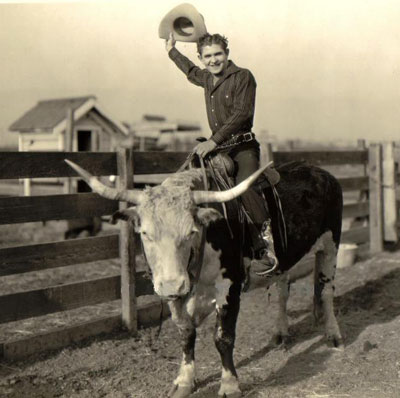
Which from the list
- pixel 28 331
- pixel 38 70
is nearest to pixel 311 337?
pixel 28 331

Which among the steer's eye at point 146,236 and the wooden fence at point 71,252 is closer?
the steer's eye at point 146,236

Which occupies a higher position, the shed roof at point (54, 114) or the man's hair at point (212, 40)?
the shed roof at point (54, 114)

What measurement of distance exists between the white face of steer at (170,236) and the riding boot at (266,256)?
31.9 inches

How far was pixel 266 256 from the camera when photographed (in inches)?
161

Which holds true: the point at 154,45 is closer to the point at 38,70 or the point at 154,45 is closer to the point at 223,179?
the point at 38,70

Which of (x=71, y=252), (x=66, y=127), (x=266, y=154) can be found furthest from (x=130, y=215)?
(x=66, y=127)

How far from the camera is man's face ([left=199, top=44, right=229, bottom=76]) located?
3.96 metres

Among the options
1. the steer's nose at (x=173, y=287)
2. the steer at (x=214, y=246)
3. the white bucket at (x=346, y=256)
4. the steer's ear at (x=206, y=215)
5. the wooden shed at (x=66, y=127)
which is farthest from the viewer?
the wooden shed at (x=66, y=127)

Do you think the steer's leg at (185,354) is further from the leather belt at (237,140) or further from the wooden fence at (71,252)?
the wooden fence at (71,252)

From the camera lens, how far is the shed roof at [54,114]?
541 inches

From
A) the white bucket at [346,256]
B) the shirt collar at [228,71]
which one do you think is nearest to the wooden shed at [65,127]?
the white bucket at [346,256]

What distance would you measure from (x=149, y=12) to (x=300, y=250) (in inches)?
115

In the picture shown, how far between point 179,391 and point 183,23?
9.65ft

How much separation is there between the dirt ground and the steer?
0.24 meters
